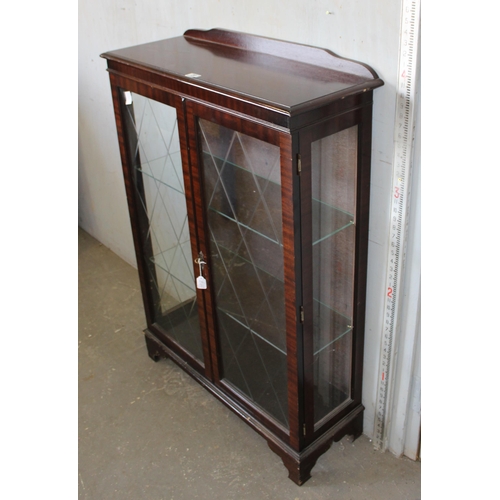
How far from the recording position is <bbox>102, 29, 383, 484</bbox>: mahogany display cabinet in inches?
60.6

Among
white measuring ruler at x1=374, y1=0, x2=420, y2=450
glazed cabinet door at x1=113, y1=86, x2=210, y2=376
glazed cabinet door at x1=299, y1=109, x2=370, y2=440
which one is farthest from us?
glazed cabinet door at x1=113, y1=86, x2=210, y2=376

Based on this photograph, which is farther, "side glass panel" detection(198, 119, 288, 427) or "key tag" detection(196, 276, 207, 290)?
"key tag" detection(196, 276, 207, 290)

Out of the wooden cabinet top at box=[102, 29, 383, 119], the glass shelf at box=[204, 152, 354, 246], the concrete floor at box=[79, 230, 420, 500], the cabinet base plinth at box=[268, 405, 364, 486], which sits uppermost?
the wooden cabinet top at box=[102, 29, 383, 119]

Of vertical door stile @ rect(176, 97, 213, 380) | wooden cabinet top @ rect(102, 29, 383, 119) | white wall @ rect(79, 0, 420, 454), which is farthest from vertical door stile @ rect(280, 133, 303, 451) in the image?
vertical door stile @ rect(176, 97, 213, 380)

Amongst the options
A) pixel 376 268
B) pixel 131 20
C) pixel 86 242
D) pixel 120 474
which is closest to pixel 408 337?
pixel 376 268

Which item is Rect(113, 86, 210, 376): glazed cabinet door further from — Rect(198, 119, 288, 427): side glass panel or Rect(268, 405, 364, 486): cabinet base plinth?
Rect(268, 405, 364, 486): cabinet base plinth

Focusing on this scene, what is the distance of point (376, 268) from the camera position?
6.05 ft

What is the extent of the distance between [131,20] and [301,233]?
1.40 m

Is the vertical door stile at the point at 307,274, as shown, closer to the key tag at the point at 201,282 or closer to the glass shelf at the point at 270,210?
the glass shelf at the point at 270,210

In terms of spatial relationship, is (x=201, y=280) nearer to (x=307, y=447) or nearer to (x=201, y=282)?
(x=201, y=282)

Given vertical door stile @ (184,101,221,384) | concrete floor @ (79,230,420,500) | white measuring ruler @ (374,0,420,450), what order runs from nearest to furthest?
white measuring ruler @ (374,0,420,450), vertical door stile @ (184,101,221,384), concrete floor @ (79,230,420,500)

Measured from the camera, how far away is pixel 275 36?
1778 millimetres

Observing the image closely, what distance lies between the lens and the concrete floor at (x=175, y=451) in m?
2.03

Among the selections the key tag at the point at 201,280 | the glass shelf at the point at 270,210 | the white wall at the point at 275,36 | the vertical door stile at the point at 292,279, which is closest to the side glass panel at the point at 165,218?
the key tag at the point at 201,280
